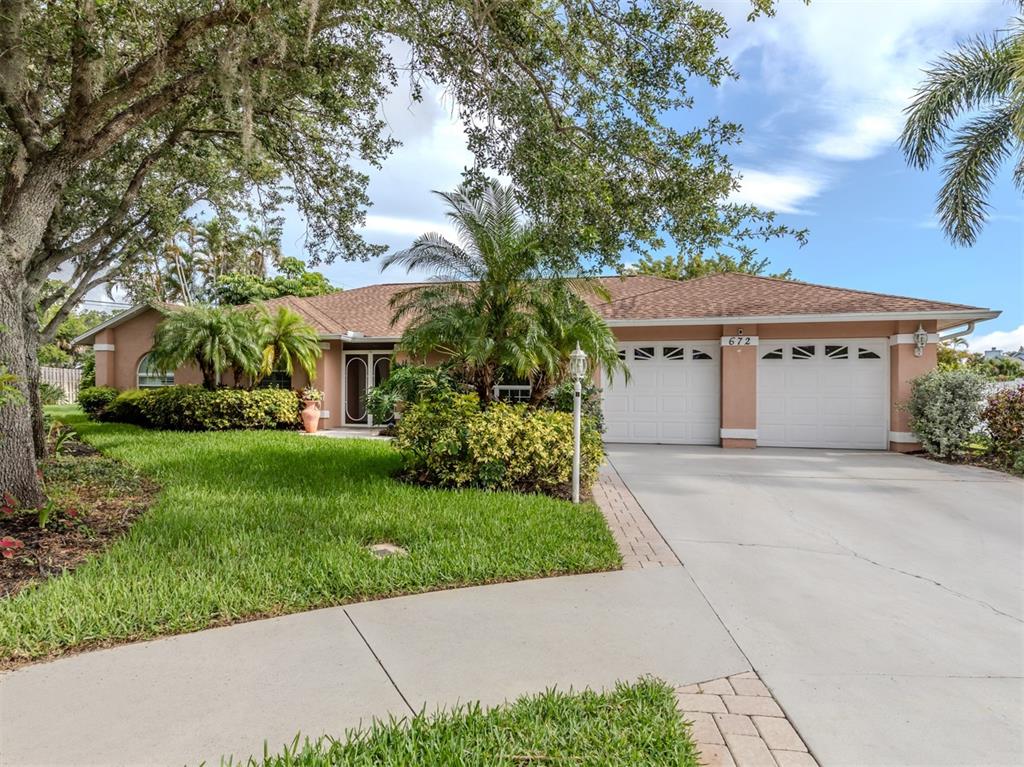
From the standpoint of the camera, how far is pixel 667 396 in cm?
1291

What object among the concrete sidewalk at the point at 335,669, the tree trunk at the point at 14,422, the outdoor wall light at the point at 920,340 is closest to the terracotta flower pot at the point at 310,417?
the tree trunk at the point at 14,422

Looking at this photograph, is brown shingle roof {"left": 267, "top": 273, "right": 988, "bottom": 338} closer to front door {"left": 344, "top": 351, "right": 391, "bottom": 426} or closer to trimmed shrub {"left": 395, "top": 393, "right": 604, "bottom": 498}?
front door {"left": 344, "top": 351, "right": 391, "bottom": 426}

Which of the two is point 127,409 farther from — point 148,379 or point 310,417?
point 310,417

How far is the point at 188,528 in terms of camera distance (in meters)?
5.08

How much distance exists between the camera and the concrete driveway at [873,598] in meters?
2.55

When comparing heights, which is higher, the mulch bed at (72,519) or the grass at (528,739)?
the mulch bed at (72,519)

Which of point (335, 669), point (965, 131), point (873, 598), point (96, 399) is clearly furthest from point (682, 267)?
point (96, 399)

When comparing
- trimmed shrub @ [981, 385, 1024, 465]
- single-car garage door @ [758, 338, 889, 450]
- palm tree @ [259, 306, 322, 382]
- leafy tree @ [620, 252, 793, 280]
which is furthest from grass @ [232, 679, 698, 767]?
palm tree @ [259, 306, 322, 382]

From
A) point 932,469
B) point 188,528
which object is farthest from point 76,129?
point 932,469

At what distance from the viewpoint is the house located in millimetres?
11492

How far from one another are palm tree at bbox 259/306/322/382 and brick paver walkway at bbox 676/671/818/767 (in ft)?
43.9

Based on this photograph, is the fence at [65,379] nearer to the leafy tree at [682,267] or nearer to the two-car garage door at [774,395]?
the leafy tree at [682,267]

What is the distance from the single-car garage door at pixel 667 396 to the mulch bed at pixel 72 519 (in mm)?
→ 9439

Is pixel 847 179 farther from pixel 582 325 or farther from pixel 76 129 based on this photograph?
pixel 76 129
